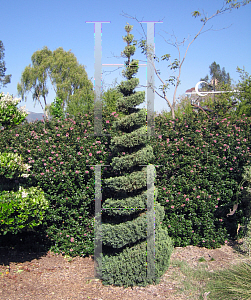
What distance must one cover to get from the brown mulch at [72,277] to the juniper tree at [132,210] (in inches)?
6.6

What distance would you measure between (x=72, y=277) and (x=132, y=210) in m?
1.49

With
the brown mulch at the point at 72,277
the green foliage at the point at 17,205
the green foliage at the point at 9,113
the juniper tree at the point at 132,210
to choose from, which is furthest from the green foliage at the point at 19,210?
the green foliage at the point at 9,113

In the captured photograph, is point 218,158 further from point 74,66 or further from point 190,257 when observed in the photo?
point 74,66

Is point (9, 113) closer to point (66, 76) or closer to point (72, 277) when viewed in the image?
point (72, 277)

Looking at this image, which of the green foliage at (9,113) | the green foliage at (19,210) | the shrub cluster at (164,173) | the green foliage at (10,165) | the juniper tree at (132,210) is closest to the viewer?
the juniper tree at (132,210)

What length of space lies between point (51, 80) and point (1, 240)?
98.2 feet

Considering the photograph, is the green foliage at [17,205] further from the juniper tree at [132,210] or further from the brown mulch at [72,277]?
the juniper tree at [132,210]

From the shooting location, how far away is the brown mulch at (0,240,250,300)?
145 inches

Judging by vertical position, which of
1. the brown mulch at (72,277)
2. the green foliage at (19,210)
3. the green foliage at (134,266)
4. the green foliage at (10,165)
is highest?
the green foliage at (10,165)

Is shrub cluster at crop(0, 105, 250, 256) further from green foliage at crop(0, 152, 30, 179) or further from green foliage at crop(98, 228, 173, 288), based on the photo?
green foliage at crop(98, 228, 173, 288)

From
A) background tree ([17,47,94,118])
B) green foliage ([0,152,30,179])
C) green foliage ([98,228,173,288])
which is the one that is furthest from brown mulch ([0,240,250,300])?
background tree ([17,47,94,118])

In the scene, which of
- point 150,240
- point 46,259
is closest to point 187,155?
point 150,240

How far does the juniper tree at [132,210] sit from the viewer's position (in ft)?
12.5

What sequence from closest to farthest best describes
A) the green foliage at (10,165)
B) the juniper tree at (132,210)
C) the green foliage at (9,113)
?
the juniper tree at (132,210), the green foliage at (10,165), the green foliage at (9,113)
